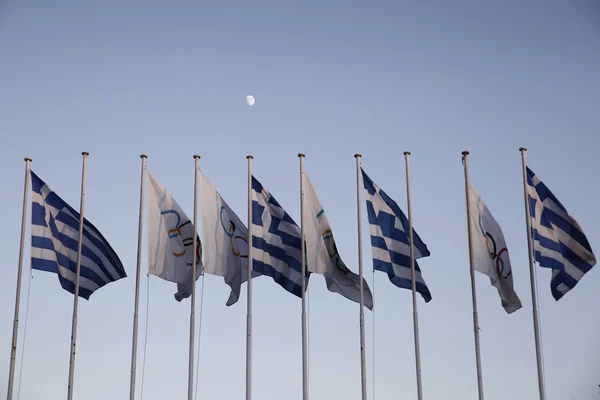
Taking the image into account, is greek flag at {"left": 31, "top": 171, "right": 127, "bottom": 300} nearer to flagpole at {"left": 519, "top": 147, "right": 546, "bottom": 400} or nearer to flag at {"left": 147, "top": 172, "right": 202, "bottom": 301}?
flag at {"left": 147, "top": 172, "right": 202, "bottom": 301}

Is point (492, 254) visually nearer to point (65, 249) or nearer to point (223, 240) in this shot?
point (223, 240)

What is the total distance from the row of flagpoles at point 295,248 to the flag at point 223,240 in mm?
50

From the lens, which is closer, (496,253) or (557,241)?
(557,241)

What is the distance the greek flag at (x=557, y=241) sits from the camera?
4175cm

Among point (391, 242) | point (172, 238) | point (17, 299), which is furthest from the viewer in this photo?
point (391, 242)

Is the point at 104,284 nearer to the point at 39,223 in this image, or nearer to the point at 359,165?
the point at 39,223

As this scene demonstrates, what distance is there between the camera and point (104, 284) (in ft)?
139

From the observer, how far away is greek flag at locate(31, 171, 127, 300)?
4219 cm

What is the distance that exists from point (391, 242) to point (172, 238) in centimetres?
843

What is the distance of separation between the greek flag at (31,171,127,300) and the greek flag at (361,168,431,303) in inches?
383

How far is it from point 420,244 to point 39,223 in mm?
14609

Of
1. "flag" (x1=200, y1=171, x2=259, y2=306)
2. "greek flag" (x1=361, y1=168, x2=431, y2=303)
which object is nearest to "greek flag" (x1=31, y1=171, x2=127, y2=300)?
"flag" (x1=200, y1=171, x2=259, y2=306)

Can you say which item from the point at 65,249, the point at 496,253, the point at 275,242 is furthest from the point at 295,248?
the point at 65,249

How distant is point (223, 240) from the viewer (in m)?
43.1
